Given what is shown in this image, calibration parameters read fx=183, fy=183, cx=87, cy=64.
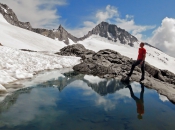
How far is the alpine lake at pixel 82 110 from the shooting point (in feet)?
26.9

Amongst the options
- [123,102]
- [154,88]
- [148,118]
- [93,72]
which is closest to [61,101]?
[123,102]

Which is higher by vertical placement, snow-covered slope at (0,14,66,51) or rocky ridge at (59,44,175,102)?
snow-covered slope at (0,14,66,51)

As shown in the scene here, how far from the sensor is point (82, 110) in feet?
33.1

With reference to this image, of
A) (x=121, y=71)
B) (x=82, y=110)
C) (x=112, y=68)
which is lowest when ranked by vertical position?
(x=82, y=110)

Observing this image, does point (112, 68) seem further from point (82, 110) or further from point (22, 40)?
point (22, 40)

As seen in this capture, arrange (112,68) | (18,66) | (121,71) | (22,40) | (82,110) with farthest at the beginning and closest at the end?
(22,40), (112,68), (121,71), (18,66), (82,110)

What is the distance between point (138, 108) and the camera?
11039 mm

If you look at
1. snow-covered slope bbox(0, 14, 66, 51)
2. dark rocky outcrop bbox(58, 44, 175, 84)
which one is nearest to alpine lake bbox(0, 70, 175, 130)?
dark rocky outcrop bbox(58, 44, 175, 84)

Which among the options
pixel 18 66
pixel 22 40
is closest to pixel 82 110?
pixel 18 66

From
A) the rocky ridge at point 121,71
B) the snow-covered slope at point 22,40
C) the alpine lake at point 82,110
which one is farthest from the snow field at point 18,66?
the snow-covered slope at point 22,40

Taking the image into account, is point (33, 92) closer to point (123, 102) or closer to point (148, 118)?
point (123, 102)

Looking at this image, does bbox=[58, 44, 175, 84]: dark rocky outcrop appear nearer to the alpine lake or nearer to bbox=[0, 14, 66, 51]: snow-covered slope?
the alpine lake

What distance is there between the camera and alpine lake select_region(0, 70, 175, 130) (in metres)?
8.20

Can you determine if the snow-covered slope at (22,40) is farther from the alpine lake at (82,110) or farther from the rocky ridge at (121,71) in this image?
the alpine lake at (82,110)
